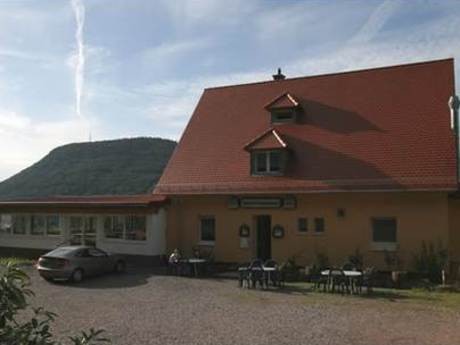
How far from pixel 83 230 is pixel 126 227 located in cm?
292

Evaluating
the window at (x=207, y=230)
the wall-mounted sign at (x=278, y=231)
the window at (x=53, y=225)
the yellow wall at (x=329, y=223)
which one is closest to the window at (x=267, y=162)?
the yellow wall at (x=329, y=223)

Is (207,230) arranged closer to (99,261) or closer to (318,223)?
(99,261)

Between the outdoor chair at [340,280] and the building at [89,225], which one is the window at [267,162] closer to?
the building at [89,225]

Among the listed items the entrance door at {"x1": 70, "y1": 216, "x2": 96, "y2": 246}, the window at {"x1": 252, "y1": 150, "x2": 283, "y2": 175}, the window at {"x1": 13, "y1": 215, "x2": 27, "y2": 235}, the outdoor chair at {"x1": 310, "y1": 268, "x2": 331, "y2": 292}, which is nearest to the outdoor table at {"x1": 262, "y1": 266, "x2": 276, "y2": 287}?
the outdoor chair at {"x1": 310, "y1": 268, "x2": 331, "y2": 292}

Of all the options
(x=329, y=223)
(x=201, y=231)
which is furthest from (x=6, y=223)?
(x=329, y=223)

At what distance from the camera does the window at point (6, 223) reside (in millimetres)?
32691

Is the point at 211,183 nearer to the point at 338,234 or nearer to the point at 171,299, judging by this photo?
the point at 338,234

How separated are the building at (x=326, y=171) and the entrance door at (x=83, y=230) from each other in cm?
467

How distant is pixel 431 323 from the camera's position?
13.9 metres

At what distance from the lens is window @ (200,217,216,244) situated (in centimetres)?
2622

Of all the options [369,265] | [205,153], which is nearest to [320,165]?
[369,265]

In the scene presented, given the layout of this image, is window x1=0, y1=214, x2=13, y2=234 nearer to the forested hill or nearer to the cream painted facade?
the cream painted facade

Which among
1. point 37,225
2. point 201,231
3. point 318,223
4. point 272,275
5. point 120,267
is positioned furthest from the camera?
point 37,225

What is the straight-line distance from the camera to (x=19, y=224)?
3228 cm
